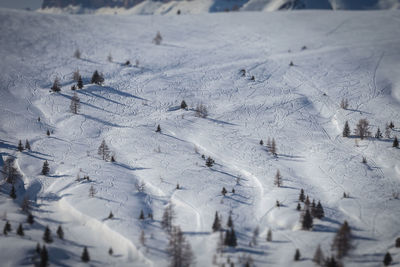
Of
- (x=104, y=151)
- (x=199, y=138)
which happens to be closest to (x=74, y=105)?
(x=104, y=151)

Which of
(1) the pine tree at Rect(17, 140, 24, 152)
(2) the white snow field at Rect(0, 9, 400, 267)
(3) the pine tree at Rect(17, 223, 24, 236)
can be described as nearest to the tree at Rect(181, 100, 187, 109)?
(2) the white snow field at Rect(0, 9, 400, 267)

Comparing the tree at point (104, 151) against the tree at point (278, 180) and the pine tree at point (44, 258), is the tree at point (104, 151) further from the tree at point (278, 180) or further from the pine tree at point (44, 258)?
the tree at point (278, 180)

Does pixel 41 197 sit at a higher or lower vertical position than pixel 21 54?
lower

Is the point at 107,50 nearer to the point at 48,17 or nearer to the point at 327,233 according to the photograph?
the point at 48,17

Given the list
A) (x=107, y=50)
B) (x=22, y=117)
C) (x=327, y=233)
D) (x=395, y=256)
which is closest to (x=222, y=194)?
(x=327, y=233)

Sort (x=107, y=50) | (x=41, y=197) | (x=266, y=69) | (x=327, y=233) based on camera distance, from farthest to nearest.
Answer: (x=107, y=50) → (x=266, y=69) → (x=41, y=197) → (x=327, y=233)

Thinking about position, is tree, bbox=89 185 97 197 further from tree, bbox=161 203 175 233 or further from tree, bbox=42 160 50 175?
tree, bbox=161 203 175 233

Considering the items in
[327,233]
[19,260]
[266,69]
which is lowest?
[19,260]

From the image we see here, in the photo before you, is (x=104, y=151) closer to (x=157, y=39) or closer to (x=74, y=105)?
(x=74, y=105)
